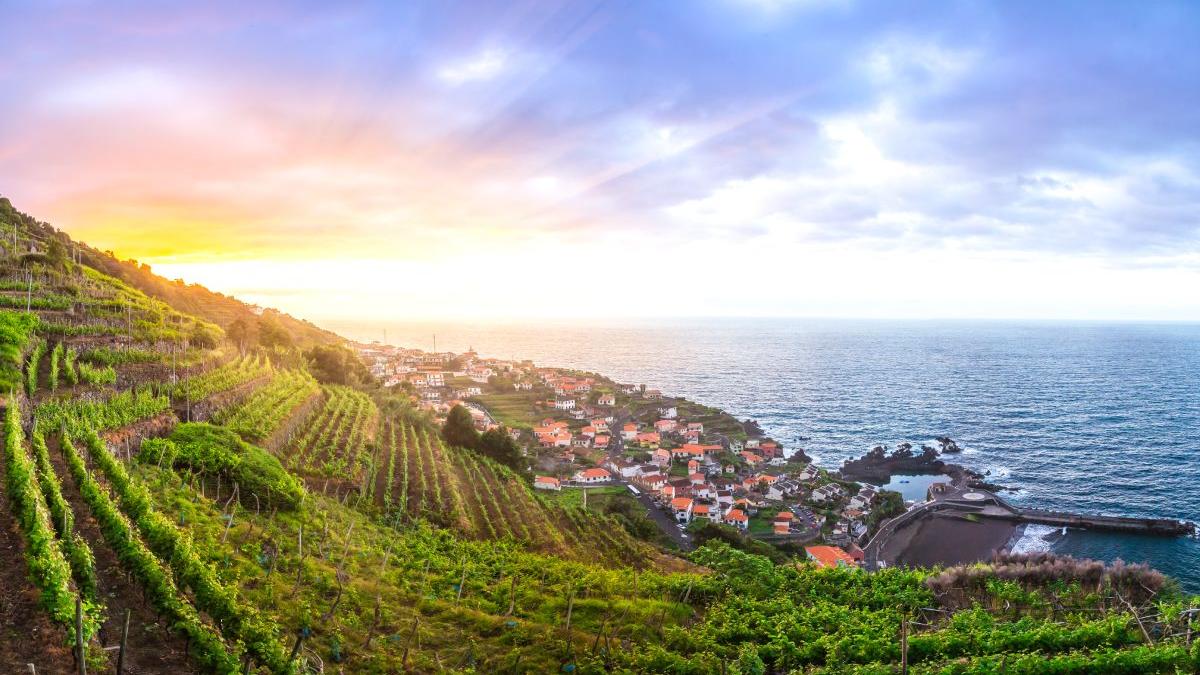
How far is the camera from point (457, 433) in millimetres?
36188

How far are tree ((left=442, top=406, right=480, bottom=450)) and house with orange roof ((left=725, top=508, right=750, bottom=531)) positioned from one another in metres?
16.8

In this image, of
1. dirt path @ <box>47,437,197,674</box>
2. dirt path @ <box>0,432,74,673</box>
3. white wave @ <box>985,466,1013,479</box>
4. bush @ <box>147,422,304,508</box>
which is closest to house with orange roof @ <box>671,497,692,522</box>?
white wave @ <box>985,466,1013,479</box>

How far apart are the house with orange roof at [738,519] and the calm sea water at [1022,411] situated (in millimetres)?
16360

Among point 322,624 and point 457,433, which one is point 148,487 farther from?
point 457,433

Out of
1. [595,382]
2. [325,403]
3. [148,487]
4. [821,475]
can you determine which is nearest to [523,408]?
[595,382]

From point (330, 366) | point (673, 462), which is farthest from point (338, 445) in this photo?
point (673, 462)

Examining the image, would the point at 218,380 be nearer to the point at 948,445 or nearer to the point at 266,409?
the point at 266,409

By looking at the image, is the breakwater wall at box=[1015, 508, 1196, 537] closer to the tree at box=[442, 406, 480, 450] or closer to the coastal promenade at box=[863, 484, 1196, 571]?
the coastal promenade at box=[863, 484, 1196, 571]

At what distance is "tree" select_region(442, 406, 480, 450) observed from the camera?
118 feet

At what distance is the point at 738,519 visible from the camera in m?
40.0

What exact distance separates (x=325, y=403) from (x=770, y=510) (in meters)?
29.2

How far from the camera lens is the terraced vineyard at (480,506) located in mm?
21016

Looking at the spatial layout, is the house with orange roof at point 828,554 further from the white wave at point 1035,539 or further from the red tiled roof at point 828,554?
the white wave at point 1035,539

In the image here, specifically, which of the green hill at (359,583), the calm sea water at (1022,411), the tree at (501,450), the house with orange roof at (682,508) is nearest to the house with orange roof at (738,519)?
the house with orange roof at (682,508)
